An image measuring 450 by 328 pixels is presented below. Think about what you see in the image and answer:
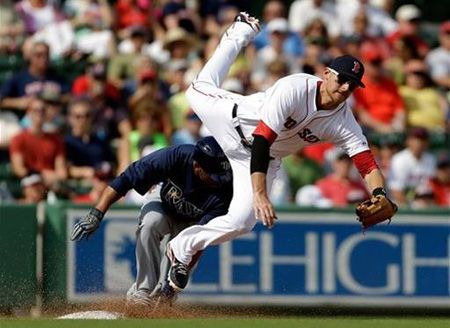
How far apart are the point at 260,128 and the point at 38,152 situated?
16.4 feet

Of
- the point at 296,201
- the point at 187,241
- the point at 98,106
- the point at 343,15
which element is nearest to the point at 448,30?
the point at 343,15

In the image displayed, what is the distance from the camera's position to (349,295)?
13.3m

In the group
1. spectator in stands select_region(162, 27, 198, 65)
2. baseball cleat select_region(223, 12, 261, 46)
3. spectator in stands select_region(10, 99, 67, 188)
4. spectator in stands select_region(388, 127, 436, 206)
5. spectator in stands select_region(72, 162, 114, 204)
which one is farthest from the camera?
spectator in stands select_region(162, 27, 198, 65)

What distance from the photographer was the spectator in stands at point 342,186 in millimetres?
13703

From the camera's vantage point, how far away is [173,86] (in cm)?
1503

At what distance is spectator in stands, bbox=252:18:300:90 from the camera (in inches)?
602

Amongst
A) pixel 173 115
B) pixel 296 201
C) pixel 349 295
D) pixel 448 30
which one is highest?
pixel 448 30

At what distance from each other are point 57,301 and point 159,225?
2.59 meters

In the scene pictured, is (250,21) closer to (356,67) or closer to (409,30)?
(356,67)

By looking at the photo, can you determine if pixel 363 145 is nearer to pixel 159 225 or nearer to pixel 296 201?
pixel 159 225

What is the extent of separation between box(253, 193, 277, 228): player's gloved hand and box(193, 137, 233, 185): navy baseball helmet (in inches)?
38.8

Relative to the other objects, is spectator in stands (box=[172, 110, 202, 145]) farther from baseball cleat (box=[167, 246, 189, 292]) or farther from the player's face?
the player's face

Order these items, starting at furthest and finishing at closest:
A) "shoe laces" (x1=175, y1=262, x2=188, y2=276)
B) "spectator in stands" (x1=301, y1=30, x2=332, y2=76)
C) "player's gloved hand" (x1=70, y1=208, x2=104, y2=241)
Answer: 1. "spectator in stands" (x1=301, y1=30, x2=332, y2=76)
2. "player's gloved hand" (x1=70, y1=208, x2=104, y2=241)
3. "shoe laces" (x1=175, y1=262, x2=188, y2=276)

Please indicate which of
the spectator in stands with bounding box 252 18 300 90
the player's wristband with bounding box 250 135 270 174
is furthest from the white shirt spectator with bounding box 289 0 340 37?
the player's wristband with bounding box 250 135 270 174
